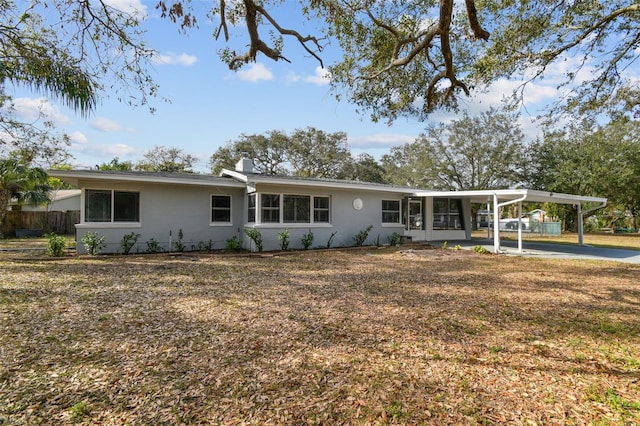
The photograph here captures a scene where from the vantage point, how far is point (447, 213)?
16891 mm

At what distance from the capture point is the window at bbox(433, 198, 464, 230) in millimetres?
16625

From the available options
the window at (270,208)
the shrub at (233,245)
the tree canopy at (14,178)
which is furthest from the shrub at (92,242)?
the tree canopy at (14,178)

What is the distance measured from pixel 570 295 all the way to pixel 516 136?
25160mm

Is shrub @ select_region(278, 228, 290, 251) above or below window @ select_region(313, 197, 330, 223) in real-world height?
below

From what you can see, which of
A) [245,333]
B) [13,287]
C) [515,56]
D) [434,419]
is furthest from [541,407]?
[13,287]

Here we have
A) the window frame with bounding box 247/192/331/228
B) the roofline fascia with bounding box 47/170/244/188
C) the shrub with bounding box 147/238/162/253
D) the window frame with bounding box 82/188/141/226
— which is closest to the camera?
the roofline fascia with bounding box 47/170/244/188

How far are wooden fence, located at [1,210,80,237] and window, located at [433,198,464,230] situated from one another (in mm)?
20561

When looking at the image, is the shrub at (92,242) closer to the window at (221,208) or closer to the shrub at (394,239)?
the window at (221,208)

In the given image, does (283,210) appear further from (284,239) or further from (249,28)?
(249,28)

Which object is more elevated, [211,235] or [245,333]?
[211,235]

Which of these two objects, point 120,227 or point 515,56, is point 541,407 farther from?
point 120,227

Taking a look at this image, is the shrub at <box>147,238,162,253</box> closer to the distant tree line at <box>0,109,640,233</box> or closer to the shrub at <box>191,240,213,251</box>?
the shrub at <box>191,240,213,251</box>

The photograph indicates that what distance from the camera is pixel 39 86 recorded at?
545 centimetres

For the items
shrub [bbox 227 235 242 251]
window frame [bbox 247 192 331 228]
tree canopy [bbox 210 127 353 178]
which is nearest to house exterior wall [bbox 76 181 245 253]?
shrub [bbox 227 235 242 251]
